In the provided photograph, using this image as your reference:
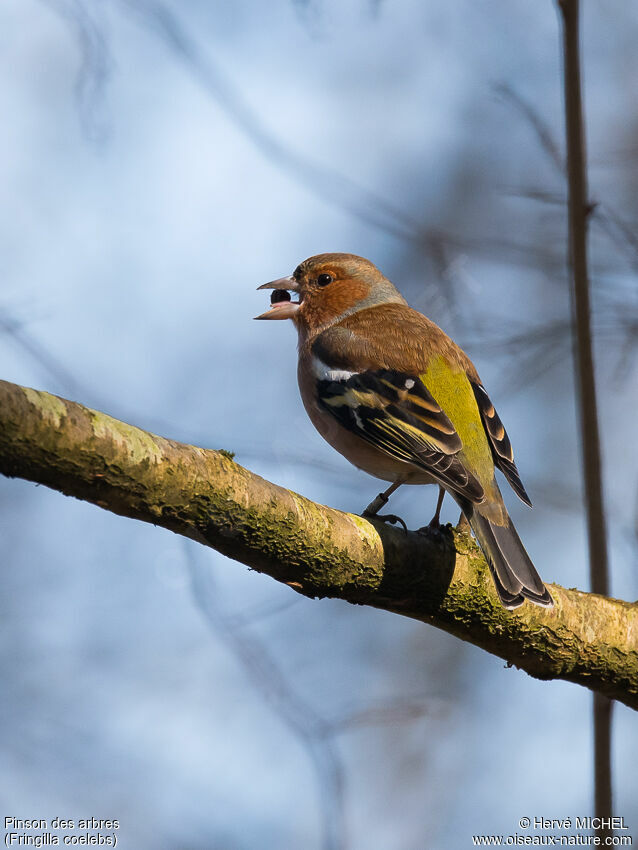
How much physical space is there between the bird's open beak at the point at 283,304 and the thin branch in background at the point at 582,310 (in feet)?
8.52

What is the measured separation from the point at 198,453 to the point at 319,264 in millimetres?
3623

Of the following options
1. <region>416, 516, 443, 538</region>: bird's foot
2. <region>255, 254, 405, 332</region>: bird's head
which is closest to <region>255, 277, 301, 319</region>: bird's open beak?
<region>255, 254, 405, 332</region>: bird's head

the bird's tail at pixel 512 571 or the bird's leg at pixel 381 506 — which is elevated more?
the bird's leg at pixel 381 506

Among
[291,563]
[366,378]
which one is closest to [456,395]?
[366,378]

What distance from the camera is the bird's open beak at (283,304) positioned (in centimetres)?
593

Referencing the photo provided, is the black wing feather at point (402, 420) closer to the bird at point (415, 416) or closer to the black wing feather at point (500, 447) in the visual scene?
the bird at point (415, 416)

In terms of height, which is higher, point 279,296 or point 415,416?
point 279,296

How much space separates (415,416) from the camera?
4.37 metres

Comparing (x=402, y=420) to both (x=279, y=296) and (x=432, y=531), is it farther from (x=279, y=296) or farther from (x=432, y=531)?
(x=279, y=296)

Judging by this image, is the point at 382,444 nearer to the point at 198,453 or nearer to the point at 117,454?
the point at 198,453

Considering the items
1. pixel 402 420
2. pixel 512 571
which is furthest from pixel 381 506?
pixel 512 571

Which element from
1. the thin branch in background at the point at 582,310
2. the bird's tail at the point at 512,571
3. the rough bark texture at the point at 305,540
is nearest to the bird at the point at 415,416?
the bird's tail at the point at 512,571

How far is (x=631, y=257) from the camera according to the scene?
4.89 m

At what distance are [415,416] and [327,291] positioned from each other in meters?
1.91
